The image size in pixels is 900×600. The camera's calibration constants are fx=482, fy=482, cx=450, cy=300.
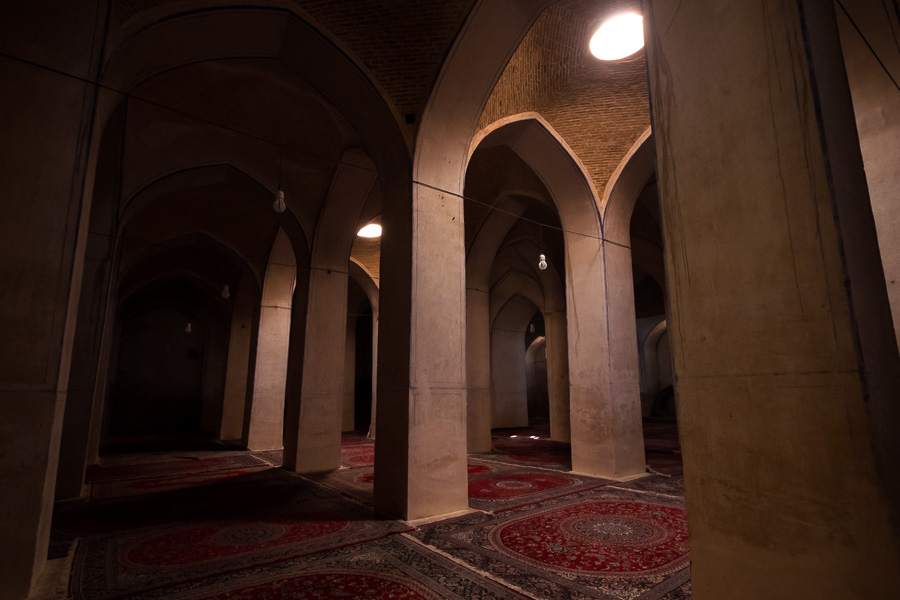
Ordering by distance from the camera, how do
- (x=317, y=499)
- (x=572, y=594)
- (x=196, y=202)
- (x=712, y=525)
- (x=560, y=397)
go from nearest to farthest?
1. (x=712, y=525)
2. (x=572, y=594)
3. (x=317, y=499)
4. (x=196, y=202)
5. (x=560, y=397)

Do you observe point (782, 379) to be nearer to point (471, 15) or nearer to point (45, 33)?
point (471, 15)

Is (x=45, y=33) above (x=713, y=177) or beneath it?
above

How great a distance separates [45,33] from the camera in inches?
140

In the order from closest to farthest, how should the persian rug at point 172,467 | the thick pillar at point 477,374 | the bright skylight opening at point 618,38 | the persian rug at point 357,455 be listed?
the bright skylight opening at point 618,38
the persian rug at point 172,467
the persian rug at point 357,455
the thick pillar at point 477,374

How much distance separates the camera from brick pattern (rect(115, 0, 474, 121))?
506 cm

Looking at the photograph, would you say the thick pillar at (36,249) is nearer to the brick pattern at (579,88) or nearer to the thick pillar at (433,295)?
the thick pillar at (433,295)

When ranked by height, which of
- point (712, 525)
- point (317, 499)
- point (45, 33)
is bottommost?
point (317, 499)

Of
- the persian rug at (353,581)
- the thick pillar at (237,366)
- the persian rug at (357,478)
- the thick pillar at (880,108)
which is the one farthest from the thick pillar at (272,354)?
the thick pillar at (880,108)

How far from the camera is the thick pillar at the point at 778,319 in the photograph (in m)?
1.66

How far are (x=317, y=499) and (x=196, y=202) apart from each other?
6.99 m

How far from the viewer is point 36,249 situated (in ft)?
10.8

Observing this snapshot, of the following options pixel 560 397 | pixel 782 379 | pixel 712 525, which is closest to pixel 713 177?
pixel 782 379

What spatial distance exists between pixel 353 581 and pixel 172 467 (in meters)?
7.37

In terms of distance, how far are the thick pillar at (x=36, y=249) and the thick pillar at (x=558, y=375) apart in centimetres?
1067
